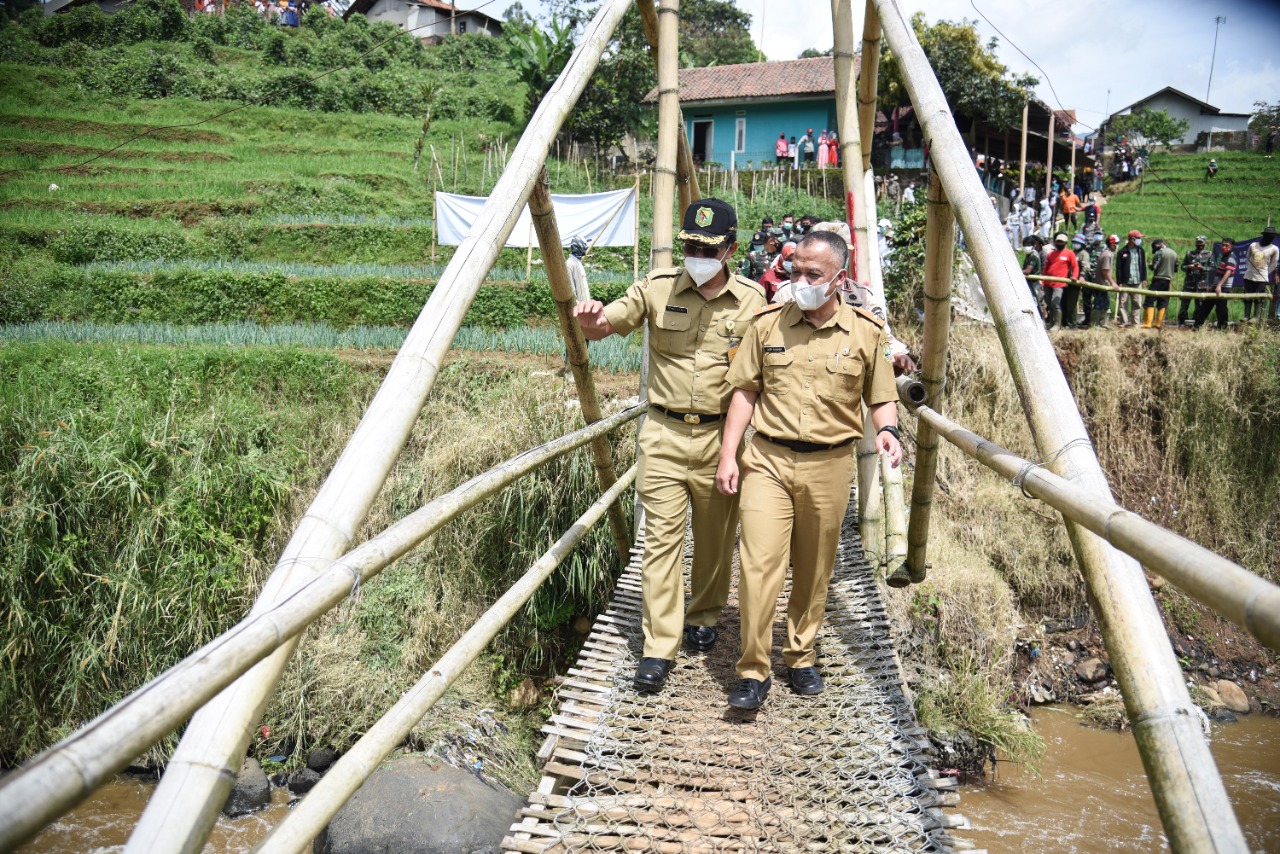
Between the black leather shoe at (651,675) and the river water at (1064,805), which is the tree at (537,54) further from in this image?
the black leather shoe at (651,675)

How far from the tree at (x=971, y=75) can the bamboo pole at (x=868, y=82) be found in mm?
16298

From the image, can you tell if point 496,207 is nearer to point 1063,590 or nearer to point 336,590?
point 336,590

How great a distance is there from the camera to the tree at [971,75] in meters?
19.8

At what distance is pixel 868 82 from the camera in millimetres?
4742

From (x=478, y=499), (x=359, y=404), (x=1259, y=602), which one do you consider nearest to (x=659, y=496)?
(x=478, y=499)

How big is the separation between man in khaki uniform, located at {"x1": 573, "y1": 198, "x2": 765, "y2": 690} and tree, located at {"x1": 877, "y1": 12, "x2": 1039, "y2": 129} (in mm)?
18224

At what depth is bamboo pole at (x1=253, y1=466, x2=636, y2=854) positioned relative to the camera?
5.54ft

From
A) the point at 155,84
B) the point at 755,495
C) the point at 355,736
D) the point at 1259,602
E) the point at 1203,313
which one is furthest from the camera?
the point at 155,84

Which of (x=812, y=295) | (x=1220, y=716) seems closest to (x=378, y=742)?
(x=812, y=295)

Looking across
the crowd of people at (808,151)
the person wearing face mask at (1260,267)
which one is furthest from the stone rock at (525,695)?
the crowd of people at (808,151)

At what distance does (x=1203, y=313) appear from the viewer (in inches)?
416

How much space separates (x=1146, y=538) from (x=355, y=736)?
17.3ft

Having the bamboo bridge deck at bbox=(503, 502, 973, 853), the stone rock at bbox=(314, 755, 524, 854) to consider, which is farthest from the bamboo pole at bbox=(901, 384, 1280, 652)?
the stone rock at bbox=(314, 755, 524, 854)

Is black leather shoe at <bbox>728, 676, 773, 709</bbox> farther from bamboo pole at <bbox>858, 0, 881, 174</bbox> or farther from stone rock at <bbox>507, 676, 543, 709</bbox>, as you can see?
stone rock at <bbox>507, 676, 543, 709</bbox>
